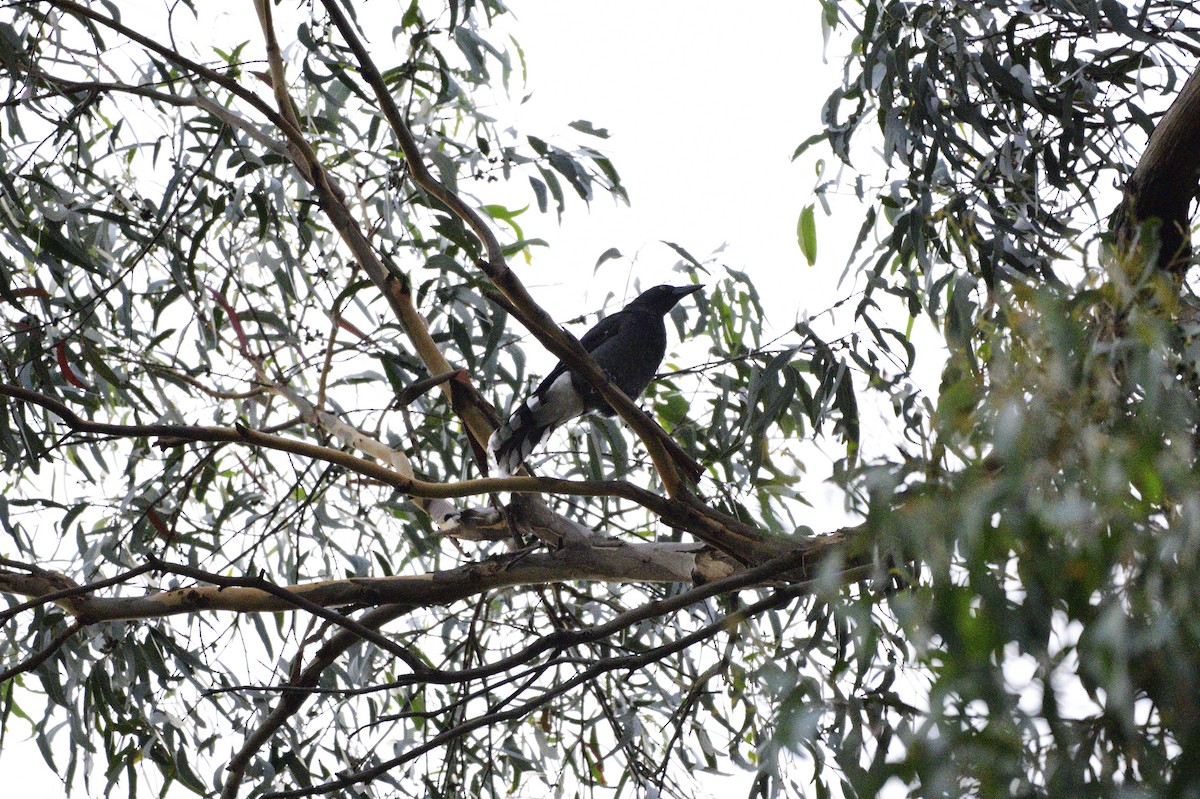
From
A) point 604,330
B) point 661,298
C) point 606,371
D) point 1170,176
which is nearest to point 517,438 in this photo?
point 606,371

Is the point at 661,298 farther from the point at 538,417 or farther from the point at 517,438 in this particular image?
the point at 517,438

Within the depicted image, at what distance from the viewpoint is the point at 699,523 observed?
164cm

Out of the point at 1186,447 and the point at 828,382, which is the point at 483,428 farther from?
A: the point at 1186,447

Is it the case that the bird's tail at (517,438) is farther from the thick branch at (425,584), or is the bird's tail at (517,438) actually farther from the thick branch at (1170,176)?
the thick branch at (1170,176)

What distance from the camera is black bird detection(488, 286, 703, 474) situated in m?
2.21

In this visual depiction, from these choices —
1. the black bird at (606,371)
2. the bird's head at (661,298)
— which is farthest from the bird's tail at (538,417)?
the bird's head at (661,298)

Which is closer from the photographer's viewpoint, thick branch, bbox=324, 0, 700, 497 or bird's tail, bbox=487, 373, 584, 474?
thick branch, bbox=324, 0, 700, 497

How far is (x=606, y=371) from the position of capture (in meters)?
2.56

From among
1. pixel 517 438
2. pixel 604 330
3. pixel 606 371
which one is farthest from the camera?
pixel 604 330

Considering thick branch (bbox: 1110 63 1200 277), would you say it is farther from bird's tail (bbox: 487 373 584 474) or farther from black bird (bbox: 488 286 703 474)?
bird's tail (bbox: 487 373 584 474)

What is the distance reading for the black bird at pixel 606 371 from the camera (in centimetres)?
221

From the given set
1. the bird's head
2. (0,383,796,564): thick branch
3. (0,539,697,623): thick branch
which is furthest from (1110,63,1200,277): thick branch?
the bird's head

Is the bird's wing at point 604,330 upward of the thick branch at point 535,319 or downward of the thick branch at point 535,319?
upward

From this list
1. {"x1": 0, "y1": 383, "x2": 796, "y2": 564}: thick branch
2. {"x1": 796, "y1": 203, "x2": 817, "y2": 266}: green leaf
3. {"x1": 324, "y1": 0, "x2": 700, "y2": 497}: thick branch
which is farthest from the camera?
{"x1": 796, "y1": 203, "x2": 817, "y2": 266}: green leaf
